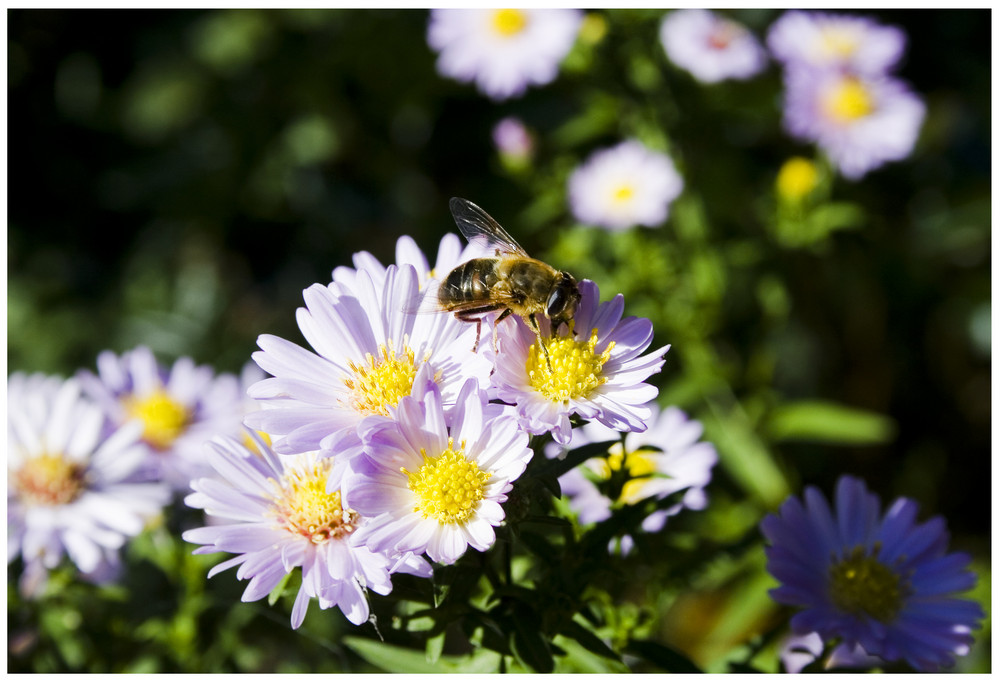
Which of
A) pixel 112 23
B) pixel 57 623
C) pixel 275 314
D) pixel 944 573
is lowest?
pixel 57 623

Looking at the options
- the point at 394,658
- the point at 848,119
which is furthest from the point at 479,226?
the point at 848,119

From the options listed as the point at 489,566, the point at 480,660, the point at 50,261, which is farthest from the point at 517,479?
the point at 50,261

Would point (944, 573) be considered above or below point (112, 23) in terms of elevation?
below

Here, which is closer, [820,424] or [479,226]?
[479,226]

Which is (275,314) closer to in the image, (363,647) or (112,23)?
(112,23)

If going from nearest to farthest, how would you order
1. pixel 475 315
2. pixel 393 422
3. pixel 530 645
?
1. pixel 393 422
2. pixel 530 645
3. pixel 475 315

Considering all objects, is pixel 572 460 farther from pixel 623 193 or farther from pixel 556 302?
pixel 623 193
